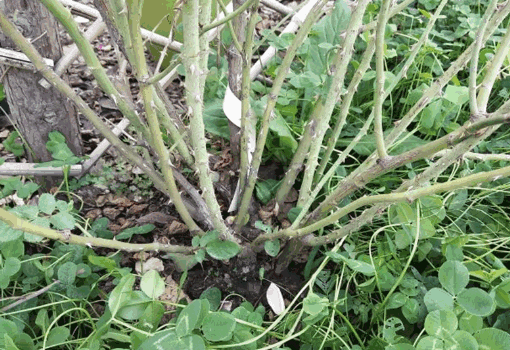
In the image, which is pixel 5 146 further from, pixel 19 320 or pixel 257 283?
pixel 257 283

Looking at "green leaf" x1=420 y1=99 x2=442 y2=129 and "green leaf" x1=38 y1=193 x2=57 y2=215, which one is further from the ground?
"green leaf" x1=420 y1=99 x2=442 y2=129

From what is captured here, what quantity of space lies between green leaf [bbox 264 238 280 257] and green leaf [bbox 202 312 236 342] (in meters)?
0.26

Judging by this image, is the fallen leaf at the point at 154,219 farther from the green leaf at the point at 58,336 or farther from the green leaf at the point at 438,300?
the green leaf at the point at 438,300

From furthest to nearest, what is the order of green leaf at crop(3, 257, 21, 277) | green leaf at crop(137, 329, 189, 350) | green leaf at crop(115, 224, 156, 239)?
green leaf at crop(115, 224, 156, 239) → green leaf at crop(3, 257, 21, 277) → green leaf at crop(137, 329, 189, 350)

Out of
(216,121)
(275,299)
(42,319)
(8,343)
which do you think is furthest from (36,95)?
(275,299)

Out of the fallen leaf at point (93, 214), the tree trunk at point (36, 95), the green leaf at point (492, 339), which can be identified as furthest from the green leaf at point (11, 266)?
the green leaf at point (492, 339)

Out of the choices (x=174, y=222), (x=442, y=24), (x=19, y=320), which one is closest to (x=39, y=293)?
(x=19, y=320)

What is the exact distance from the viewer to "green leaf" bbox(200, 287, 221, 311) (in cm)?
113

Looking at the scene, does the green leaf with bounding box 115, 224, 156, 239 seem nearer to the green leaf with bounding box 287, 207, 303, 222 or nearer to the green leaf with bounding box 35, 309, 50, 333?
the green leaf with bounding box 35, 309, 50, 333

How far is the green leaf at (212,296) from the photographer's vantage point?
1135 millimetres

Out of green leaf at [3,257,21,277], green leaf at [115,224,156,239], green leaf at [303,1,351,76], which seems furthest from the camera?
green leaf at [303,1,351,76]

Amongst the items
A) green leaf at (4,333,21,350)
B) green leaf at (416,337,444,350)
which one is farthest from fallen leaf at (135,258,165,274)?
green leaf at (416,337,444,350)

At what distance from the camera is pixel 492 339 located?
86cm

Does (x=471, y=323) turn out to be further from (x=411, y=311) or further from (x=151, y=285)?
(x=151, y=285)
